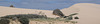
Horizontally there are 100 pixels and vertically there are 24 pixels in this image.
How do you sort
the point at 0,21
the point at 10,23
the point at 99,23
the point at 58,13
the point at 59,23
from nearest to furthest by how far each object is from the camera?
the point at 0,21 → the point at 10,23 → the point at 59,23 → the point at 99,23 → the point at 58,13

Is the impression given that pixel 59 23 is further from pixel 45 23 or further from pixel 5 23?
pixel 5 23

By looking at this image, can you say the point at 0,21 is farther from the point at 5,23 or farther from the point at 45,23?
the point at 45,23

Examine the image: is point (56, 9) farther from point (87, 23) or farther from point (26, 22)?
point (26, 22)

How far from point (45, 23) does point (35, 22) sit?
0.61 m

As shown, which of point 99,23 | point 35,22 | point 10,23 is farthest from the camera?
point 99,23

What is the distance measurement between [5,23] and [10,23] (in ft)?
2.09

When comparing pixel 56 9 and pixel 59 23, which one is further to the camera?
pixel 56 9

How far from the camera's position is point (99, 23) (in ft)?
44.4

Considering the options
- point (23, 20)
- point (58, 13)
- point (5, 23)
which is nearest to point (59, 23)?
point (23, 20)

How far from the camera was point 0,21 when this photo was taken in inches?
391

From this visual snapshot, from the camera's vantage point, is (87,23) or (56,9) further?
(56,9)

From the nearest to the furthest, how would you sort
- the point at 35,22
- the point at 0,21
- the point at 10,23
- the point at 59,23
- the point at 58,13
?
the point at 0,21 → the point at 10,23 → the point at 35,22 → the point at 59,23 → the point at 58,13

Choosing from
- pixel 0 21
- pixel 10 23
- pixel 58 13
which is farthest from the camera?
pixel 58 13

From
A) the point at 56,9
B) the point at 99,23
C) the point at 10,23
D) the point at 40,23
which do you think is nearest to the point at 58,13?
the point at 56,9
